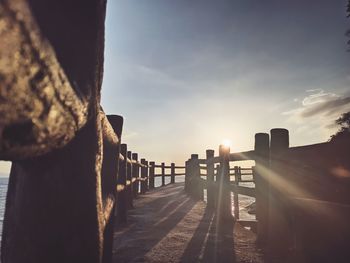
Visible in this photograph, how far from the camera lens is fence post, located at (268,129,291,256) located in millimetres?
3096

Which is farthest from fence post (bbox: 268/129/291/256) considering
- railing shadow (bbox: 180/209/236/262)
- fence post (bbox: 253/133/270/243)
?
railing shadow (bbox: 180/209/236/262)

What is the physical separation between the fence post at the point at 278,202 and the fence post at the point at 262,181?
0.16 m

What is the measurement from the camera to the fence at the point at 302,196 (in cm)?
217

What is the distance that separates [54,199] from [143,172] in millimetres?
10278

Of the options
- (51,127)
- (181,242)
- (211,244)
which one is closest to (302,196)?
(211,244)

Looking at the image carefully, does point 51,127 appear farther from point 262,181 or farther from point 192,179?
point 192,179

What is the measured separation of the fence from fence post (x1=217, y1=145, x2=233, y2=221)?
3.86 feet

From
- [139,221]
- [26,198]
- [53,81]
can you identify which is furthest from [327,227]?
[139,221]

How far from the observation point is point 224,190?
551 centimetres

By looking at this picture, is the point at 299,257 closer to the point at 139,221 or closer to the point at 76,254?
the point at 76,254

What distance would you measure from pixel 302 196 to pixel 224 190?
2.80 meters

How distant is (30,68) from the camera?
1.53 ft

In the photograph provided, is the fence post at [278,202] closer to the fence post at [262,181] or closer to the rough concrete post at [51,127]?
the fence post at [262,181]

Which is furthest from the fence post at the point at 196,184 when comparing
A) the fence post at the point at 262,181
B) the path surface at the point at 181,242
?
the fence post at the point at 262,181
